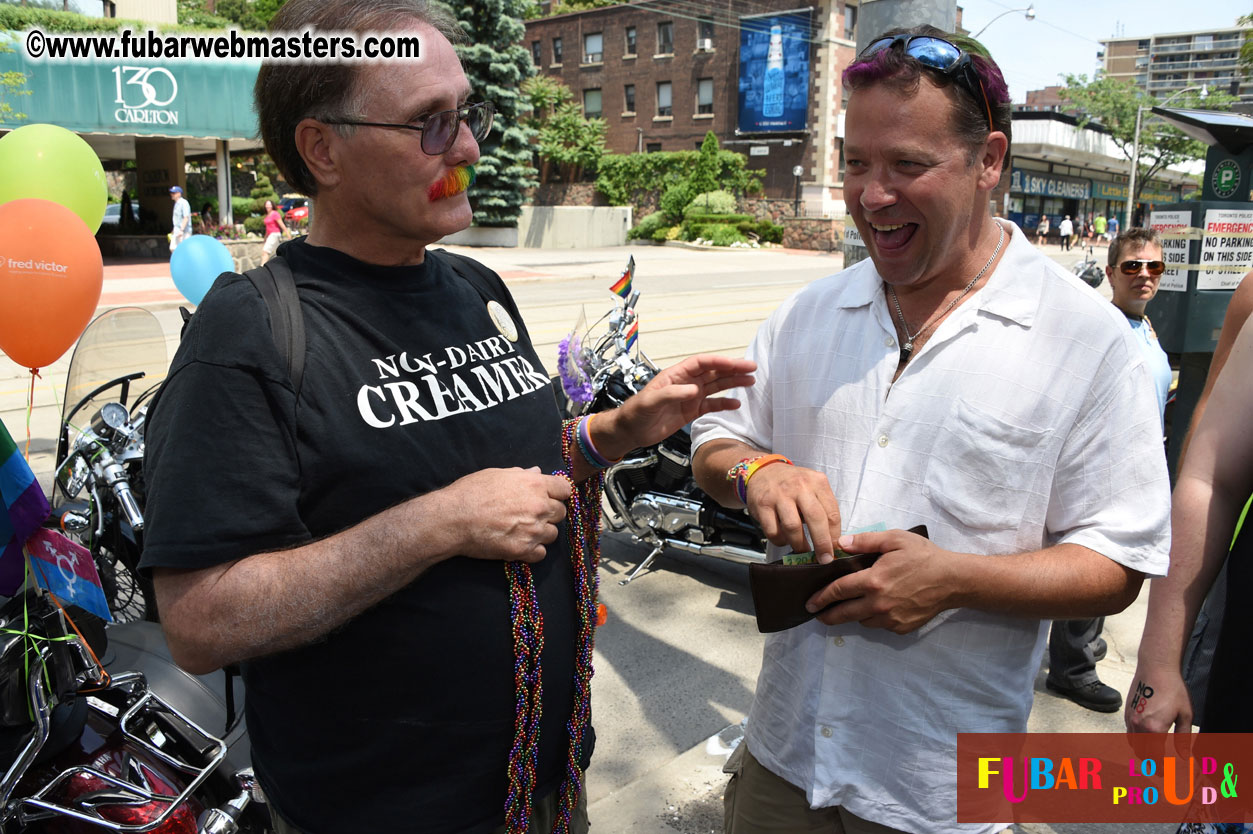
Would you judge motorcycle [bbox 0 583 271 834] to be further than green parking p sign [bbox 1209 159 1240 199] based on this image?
No

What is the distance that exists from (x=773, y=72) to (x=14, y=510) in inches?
1622

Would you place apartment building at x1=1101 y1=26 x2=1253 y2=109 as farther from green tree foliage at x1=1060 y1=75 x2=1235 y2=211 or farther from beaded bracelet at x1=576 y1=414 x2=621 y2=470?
beaded bracelet at x1=576 y1=414 x2=621 y2=470

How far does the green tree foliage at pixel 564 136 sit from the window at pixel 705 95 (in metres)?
4.81

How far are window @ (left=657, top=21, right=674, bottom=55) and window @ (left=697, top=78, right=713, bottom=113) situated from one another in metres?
2.32

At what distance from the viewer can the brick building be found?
125 feet

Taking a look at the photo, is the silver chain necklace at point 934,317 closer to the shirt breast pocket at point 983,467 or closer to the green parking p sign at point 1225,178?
the shirt breast pocket at point 983,467

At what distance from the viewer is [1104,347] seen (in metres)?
1.66

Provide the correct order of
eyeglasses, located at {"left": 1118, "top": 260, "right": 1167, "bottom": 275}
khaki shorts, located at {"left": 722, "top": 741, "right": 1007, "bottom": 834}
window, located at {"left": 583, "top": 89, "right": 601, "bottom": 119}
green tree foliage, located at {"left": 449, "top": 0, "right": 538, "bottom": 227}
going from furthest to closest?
window, located at {"left": 583, "top": 89, "right": 601, "bottom": 119} → green tree foliage, located at {"left": 449, "top": 0, "right": 538, "bottom": 227} → eyeglasses, located at {"left": 1118, "top": 260, "right": 1167, "bottom": 275} → khaki shorts, located at {"left": 722, "top": 741, "right": 1007, "bottom": 834}

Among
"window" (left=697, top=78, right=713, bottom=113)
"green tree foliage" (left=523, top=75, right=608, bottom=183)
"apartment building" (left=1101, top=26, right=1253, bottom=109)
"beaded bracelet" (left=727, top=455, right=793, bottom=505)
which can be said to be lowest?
"beaded bracelet" (left=727, top=455, right=793, bottom=505)

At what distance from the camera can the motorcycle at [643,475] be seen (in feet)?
15.6

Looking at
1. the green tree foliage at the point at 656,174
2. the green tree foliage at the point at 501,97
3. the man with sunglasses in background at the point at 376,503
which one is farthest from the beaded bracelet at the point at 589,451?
the green tree foliage at the point at 656,174

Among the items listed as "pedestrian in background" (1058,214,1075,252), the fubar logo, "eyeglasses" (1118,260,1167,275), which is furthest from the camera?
"pedestrian in background" (1058,214,1075,252)

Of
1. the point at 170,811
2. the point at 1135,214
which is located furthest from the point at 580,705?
the point at 1135,214

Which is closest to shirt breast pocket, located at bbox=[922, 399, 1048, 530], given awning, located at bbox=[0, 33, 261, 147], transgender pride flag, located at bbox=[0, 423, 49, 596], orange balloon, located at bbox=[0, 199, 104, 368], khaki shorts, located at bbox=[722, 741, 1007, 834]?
khaki shorts, located at bbox=[722, 741, 1007, 834]
